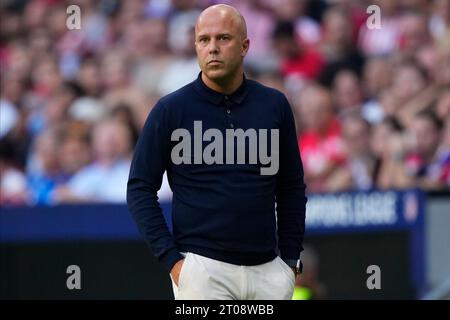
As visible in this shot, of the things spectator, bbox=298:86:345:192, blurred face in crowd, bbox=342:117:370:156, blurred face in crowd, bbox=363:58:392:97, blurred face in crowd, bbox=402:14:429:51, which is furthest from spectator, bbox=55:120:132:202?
blurred face in crowd, bbox=402:14:429:51

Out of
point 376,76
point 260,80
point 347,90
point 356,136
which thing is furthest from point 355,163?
point 260,80

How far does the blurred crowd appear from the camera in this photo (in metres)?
10.3

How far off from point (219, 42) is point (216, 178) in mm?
564

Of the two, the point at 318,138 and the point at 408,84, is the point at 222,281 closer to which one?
the point at 318,138

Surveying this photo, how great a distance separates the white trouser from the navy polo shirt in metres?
0.03

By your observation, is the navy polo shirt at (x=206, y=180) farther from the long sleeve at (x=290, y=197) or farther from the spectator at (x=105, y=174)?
the spectator at (x=105, y=174)

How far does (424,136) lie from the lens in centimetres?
1028

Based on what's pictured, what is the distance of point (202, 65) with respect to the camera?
483 centimetres

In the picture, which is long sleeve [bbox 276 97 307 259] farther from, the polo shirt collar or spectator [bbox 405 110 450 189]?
spectator [bbox 405 110 450 189]

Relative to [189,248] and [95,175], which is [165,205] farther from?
[189,248]
